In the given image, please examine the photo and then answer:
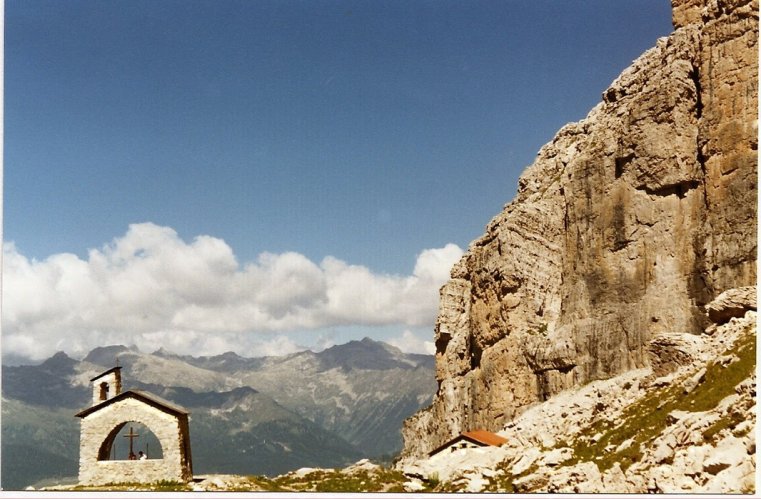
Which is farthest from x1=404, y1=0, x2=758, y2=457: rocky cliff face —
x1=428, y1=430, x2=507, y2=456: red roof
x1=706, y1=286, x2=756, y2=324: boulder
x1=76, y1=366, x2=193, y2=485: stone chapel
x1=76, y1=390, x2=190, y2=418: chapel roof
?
x1=76, y1=390, x2=190, y2=418: chapel roof

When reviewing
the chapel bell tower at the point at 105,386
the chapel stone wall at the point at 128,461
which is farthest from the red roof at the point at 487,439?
the chapel bell tower at the point at 105,386

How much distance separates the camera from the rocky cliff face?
8275 cm

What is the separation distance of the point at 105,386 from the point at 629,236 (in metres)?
66.9

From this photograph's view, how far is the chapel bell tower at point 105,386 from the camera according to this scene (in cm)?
4728

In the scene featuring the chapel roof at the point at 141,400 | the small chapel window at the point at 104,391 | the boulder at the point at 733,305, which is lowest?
the chapel roof at the point at 141,400

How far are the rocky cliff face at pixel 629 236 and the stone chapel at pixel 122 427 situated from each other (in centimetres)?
5868

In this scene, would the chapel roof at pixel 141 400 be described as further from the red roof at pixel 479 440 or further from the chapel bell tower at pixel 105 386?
the red roof at pixel 479 440

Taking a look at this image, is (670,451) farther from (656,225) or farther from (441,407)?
(441,407)

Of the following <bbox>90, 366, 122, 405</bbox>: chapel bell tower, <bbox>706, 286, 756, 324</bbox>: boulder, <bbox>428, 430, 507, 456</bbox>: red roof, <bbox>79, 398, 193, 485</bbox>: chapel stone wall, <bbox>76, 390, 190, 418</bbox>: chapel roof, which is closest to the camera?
<bbox>79, 398, 193, 485</bbox>: chapel stone wall

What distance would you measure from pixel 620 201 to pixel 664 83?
14940 millimetres

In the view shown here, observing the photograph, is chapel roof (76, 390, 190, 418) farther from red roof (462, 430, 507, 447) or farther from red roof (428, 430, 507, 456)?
red roof (462, 430, 507, 447)

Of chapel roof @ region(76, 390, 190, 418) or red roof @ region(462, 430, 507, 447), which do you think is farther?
red roof @ region(462, 430, 507, 447)

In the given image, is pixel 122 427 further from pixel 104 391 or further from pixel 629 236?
pixel 629 236

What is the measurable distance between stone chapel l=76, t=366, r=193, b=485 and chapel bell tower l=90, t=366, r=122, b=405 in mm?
2296
